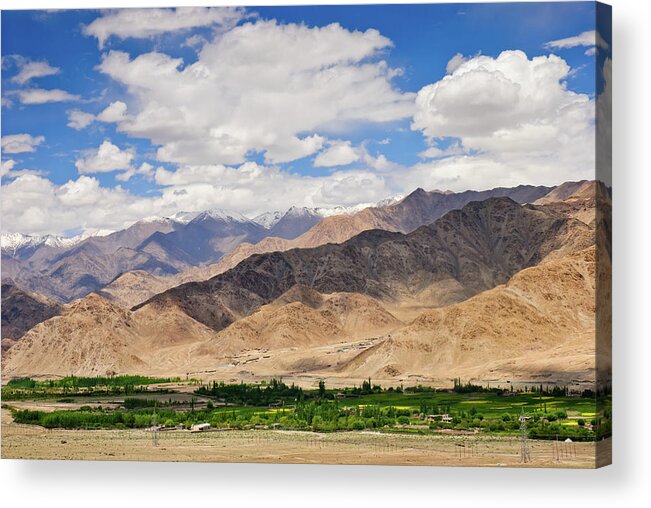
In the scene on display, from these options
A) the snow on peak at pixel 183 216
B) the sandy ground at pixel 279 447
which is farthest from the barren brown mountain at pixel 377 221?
the sandy ground at pixel 279 447

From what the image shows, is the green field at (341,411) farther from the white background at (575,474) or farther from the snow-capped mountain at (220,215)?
the snow-capped mountain at (220,215)

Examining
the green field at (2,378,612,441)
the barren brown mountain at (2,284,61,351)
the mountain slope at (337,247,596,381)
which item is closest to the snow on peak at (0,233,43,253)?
the barren brown mountain at (2,284,61,351)

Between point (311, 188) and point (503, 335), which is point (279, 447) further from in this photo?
point (503, 335)

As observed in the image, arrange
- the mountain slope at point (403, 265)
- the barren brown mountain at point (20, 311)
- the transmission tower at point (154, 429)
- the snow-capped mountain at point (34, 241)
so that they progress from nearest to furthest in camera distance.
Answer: the transmission tower at point (154, 429)
the snow-capped mountain at point (34, 241)
the barren brown mountain at point (20, 311)
the mountain slope at point (403, 265)

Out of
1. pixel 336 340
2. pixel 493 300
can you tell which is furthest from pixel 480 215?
pixel 336 340

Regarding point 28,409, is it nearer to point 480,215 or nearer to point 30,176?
point 30,176

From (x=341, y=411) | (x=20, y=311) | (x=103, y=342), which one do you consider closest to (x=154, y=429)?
(x=341, y=411)

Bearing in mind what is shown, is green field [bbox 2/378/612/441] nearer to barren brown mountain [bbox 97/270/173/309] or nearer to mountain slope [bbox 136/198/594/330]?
mountain slope [bbox 136/198/594/330]
